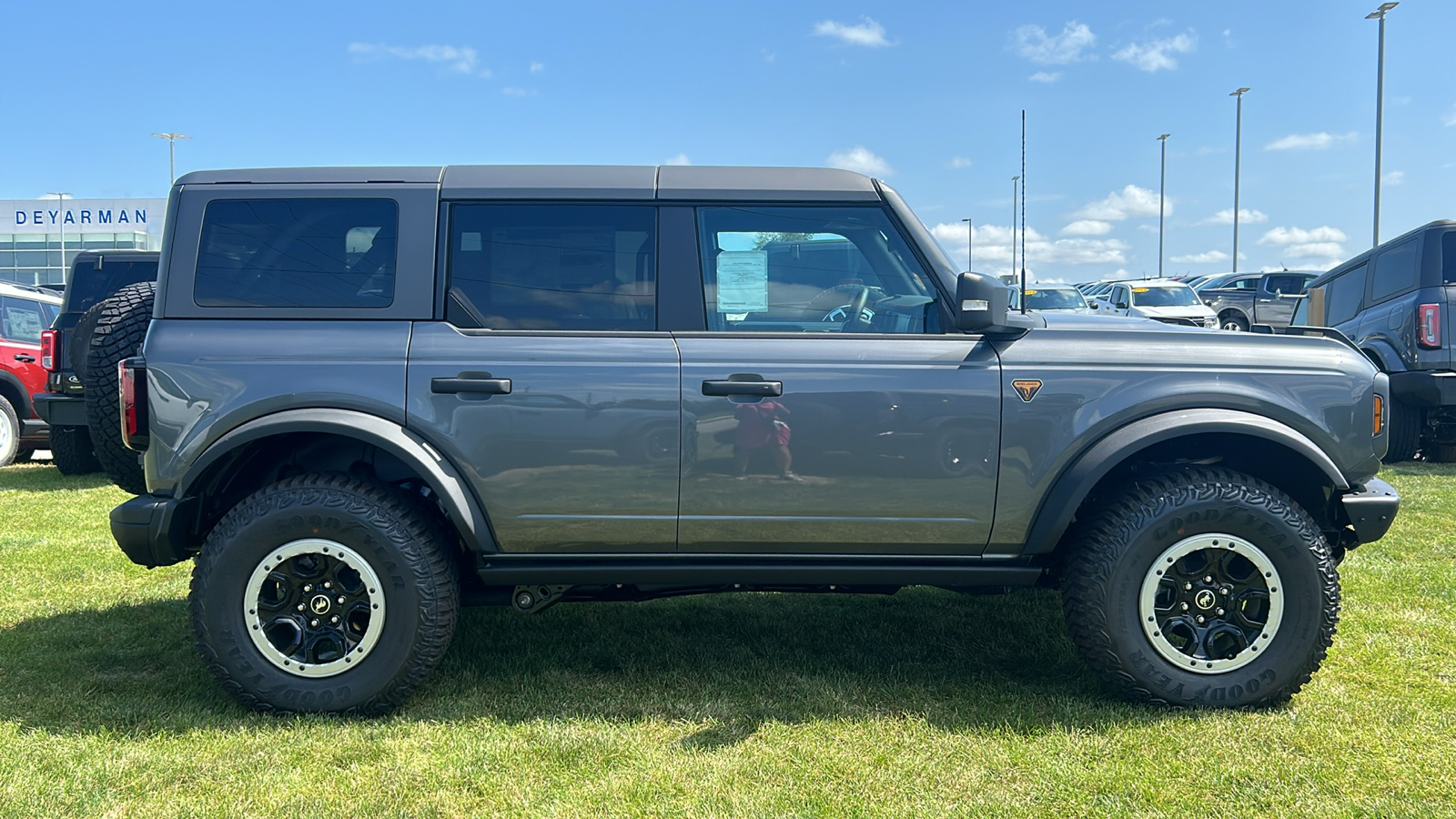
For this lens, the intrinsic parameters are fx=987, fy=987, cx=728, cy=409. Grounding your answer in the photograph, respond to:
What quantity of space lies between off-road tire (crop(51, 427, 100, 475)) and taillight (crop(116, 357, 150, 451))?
19.9 feet

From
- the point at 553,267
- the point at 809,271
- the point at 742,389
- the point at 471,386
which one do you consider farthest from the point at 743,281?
the point at 471,386

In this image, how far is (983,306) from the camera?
351 cm

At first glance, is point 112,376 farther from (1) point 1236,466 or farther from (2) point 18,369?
(2) point 18,369

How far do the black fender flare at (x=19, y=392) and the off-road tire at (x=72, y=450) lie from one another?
124 centimetres

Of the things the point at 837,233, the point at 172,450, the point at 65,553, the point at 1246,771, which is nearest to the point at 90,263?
the point at 65,553

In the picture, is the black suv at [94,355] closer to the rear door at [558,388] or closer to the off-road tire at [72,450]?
the off-road tire at [72,450]

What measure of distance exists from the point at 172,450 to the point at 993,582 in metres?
3.01

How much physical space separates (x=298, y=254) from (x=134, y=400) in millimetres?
768

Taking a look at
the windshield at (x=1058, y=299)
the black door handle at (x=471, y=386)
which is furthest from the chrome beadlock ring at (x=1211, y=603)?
the windshield at (x=1058, y=299)

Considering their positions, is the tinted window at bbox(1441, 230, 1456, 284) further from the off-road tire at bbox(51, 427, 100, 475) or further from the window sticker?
the off-road tire at bbox(51, 427, 100, 475)

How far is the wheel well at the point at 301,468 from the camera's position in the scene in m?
3.73

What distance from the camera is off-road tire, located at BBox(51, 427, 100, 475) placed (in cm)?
868

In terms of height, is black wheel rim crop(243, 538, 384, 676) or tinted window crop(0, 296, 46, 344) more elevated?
tinted window crop(0, 296, 46, 344)

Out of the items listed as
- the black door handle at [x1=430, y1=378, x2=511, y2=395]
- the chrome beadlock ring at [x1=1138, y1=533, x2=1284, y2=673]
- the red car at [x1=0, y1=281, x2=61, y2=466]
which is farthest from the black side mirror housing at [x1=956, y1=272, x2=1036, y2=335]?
the red car at [x1=0, y1=281, x2=61, y2=466]
